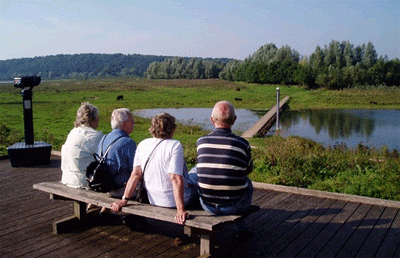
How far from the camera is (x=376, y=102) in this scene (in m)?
37.7

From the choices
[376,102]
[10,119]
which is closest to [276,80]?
[376,102]

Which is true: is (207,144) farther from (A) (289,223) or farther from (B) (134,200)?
(A) (289,223)

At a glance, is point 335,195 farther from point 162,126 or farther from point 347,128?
point 347,128

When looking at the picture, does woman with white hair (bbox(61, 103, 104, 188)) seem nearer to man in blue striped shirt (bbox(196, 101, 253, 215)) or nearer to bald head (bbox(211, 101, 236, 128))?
man in blue striped shirt (bbox(196, 101, 253, 215))

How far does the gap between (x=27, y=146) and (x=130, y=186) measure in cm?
455

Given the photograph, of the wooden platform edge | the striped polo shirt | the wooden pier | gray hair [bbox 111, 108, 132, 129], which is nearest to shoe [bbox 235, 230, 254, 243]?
the striped polo shirt

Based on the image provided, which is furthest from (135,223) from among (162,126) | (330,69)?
(330,69)

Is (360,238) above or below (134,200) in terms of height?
below

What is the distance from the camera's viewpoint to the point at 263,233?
14.3 feet

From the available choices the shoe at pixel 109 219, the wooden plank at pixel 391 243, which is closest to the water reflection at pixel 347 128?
the wooden plank at pixel 391 243

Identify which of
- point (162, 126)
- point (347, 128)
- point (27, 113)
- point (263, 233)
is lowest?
point (347, 128)

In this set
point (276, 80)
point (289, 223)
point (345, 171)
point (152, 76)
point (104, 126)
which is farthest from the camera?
point (152, 76)

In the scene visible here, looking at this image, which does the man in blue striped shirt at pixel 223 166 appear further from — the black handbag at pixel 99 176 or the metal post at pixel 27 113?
the metal post at pixel 27 113

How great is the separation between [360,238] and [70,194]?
2.94m
